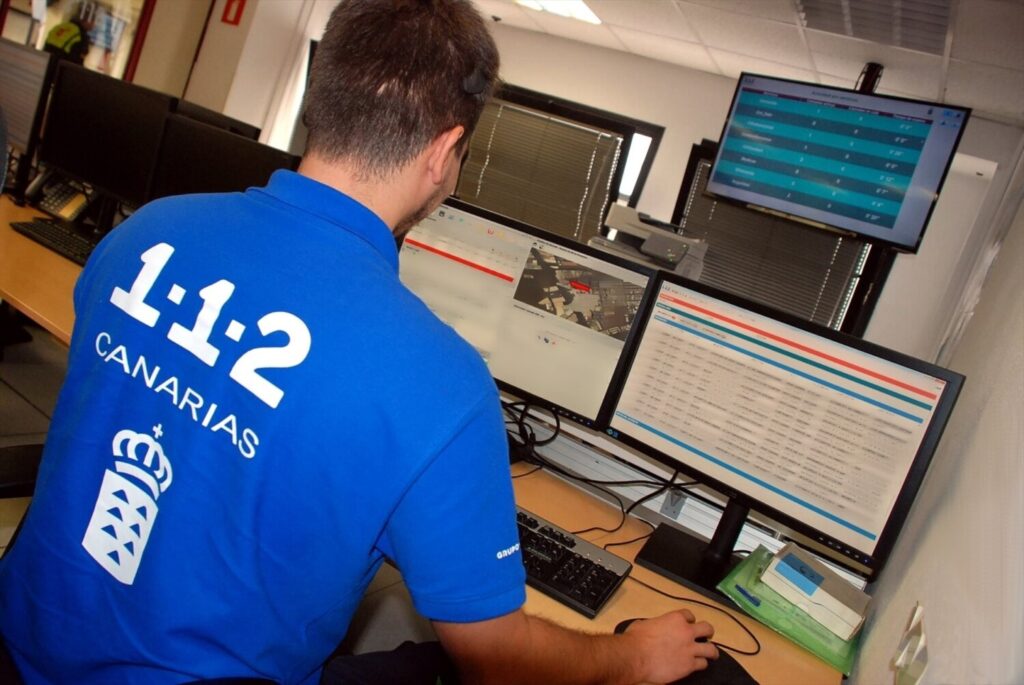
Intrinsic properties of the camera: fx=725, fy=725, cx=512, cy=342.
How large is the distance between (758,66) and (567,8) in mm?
1349

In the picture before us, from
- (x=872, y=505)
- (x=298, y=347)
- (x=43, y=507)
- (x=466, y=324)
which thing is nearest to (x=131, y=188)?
(x=466, y=324)

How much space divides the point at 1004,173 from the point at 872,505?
13.1ft

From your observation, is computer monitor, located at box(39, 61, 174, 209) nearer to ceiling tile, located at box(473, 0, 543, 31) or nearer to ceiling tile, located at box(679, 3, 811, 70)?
ceiling tile, located at box(679, 3, 811, 70)

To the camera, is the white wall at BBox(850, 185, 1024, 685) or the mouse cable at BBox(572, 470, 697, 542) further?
the mouse cable at BBox(572, 470, 697, 542)

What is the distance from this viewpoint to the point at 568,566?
1117 millimetres

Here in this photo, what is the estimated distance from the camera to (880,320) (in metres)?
4.73

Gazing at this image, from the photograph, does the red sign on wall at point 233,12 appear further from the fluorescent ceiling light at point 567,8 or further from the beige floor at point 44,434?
the beige floor at point 44,434

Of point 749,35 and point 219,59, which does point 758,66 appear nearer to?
point 749,35

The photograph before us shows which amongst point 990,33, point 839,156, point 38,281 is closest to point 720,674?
point 38,281

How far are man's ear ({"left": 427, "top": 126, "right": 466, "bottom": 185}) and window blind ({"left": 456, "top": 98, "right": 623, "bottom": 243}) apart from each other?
3130mm

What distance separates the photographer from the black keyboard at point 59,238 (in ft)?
6.43

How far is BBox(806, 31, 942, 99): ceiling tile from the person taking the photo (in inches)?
146

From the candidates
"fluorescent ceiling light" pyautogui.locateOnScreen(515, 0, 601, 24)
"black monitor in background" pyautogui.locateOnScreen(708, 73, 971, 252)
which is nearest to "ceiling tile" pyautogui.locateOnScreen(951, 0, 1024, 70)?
"black monitor in background" pyautogui.locateOnScreen(708, 73, 971, 252)

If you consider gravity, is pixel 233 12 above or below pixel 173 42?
above
